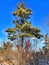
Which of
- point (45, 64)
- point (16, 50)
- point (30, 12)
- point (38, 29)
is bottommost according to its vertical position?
point (45, 64)

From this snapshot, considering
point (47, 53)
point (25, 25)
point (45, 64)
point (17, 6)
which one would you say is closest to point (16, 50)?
point (45, 64)

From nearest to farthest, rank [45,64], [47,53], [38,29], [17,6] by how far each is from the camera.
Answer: [45,64] < [47,53] < [38,29] < [17,6]

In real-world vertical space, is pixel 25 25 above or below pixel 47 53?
above

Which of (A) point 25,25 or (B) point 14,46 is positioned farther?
(A) point 25,25

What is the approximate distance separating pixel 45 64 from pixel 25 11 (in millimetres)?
10678

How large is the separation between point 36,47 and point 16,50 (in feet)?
4.10

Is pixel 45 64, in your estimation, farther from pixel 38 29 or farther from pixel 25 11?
pixel 25 11

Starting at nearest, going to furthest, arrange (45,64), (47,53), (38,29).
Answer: (45,64) < (47,53) < (38,29)

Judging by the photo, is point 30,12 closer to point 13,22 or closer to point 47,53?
point 13,22

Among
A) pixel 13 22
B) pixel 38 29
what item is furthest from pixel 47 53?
pixel 13 22

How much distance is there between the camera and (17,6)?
24.7 metres

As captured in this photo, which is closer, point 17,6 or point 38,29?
point 38,29

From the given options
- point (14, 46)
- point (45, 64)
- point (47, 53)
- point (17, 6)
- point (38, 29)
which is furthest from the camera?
point (17, 6)

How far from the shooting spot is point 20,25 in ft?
76.9
